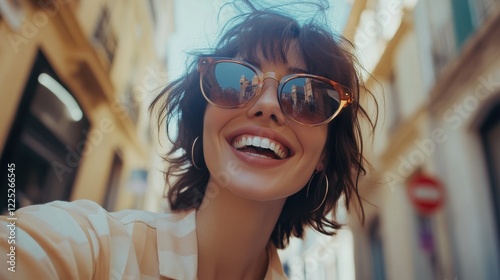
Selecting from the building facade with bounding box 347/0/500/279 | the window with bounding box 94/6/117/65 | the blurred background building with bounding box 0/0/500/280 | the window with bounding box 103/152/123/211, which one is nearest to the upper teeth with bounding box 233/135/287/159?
the blurred background building with bounding box 0/0/500/280

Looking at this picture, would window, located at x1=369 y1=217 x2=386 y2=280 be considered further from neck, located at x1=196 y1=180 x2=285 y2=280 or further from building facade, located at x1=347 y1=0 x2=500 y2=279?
neck, located at x1=196 y1=180 x2=285 y2=280

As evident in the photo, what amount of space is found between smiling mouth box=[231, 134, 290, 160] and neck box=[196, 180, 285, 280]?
12cm

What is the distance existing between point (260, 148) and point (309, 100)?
150mm

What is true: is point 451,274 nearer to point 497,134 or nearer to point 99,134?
point 497,134

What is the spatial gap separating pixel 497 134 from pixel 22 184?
5.03 m

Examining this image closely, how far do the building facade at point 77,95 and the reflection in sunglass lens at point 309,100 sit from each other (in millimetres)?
1276

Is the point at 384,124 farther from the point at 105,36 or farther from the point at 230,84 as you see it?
the point at 105,36

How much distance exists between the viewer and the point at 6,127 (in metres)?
3.39

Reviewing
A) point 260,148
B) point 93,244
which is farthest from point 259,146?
point 93,244

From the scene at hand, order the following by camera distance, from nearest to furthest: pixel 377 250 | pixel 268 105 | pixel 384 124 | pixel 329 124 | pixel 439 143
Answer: pixel 268 105 < pixel 329 124 < pixel 384 124 < pixel 439 143 < pixel 377 250

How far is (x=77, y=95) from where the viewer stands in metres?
4.96

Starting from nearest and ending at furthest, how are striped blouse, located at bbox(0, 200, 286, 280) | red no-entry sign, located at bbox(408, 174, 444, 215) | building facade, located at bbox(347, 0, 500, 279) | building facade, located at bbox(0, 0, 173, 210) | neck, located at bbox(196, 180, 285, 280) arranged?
1. striped blouse, located at bbox(0, 200, 286, 280)
2. neck, located at bbox(196, 180, 285, 280)
3. building facade, located at bbox(0, 0, 173, 210)
4. red no-entry sign, located at bbox(408, 174, 444, 215)
5. building facade, located at bbox(347, 0, 500, 279)

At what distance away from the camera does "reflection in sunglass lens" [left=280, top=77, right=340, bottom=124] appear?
→ 0.80 m

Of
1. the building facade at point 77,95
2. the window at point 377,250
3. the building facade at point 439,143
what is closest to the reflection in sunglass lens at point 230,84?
the building facade at point 77,95
